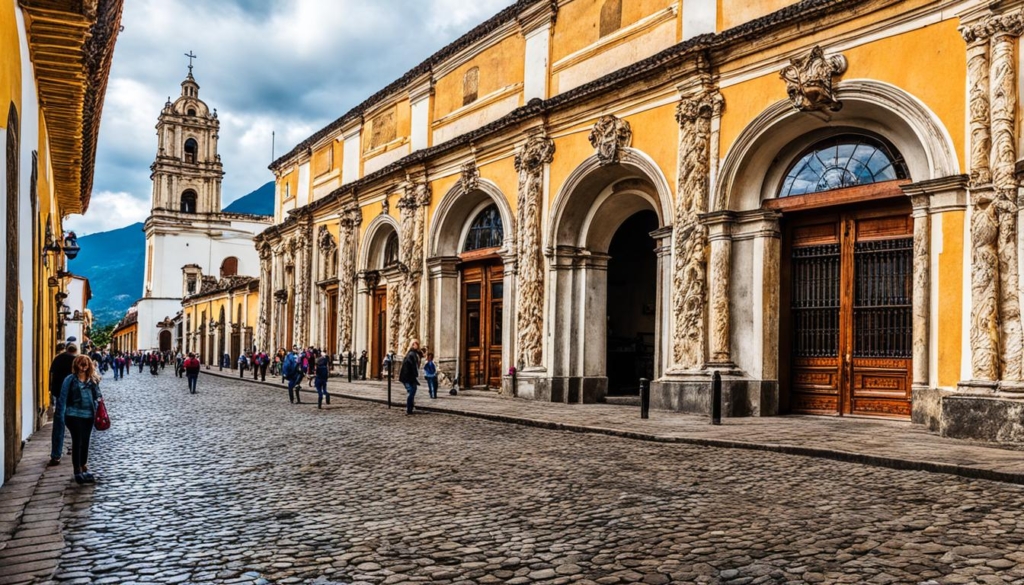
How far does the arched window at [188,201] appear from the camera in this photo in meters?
→ 75.1

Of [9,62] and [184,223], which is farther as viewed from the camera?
[184,223]

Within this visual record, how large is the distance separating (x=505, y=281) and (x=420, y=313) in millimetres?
5182

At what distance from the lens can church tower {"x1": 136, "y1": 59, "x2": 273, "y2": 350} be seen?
73.6m

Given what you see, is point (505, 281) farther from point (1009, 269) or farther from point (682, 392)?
point (1009, 269)

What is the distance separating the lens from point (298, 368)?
68.4ft

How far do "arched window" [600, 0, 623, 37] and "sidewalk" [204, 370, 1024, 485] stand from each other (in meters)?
8.47

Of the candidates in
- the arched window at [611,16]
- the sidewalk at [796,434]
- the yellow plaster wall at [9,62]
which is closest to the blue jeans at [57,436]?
the yellow plaster wall at [9,62]

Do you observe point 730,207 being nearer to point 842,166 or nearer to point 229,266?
point 842,166

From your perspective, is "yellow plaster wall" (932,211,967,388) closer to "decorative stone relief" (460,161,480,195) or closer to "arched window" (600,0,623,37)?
"arched window" (600,0,623,37)

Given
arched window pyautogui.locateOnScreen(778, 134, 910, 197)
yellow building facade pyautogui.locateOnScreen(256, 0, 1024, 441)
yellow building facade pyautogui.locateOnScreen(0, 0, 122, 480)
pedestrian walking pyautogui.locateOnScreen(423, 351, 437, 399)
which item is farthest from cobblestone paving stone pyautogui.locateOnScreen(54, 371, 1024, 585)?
pedestrian walking pyautogui.locateOnScreen(423, 351, 437, 399)

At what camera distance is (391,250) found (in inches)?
1176

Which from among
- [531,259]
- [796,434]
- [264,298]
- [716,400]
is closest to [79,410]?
[796,434]

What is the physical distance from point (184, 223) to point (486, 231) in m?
57.6

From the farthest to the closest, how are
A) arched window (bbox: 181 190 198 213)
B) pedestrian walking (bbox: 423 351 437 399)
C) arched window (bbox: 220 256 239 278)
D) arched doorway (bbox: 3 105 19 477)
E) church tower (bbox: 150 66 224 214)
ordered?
arched window (bbox: 220 256 239 278), arched window (bbox: 181 190 198 213), church tower (bbox: 150 66 224 214), pedestrian walking (bbox: 423 351 437 399), arched doorway (bbox: 3 105 19 477)
